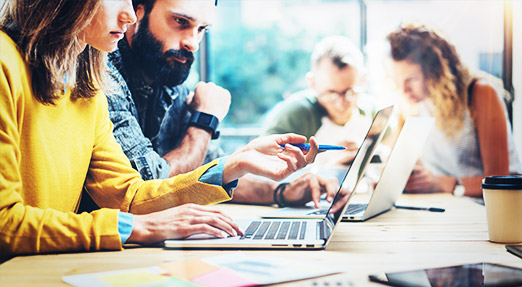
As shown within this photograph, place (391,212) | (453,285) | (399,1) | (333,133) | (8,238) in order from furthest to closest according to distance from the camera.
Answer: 1. (399,1)
2. (333,133)
3. (391,212)
4. (8,238)
5. (453,285)

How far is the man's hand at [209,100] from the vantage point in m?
1.49

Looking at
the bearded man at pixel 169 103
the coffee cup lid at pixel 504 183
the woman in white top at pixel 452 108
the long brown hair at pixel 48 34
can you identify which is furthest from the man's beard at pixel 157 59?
the woman in white top at pixel 452 108

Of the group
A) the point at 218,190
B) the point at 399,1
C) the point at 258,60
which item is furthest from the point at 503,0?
the point at 218,190

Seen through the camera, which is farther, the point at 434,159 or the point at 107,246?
the point at 434,159

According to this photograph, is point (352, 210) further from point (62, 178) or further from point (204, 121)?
point (62, 178)

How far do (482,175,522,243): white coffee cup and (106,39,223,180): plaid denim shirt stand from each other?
0.77 metres

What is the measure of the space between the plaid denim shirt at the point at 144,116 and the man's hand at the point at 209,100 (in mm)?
27

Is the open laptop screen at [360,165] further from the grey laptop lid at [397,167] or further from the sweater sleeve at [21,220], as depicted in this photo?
the sweater sleeve at [21,220]

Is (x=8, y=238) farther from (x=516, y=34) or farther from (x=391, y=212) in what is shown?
(x=516, y=34)

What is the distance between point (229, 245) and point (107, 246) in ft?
0.72

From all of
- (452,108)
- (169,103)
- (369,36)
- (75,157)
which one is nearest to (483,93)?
(452,108)

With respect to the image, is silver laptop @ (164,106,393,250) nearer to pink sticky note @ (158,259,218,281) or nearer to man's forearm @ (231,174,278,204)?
pink sticky note @ (158,259,218,281)

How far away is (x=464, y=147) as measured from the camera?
2.53 meters

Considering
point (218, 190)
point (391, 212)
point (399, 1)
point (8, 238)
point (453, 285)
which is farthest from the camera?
point (399, 1)
